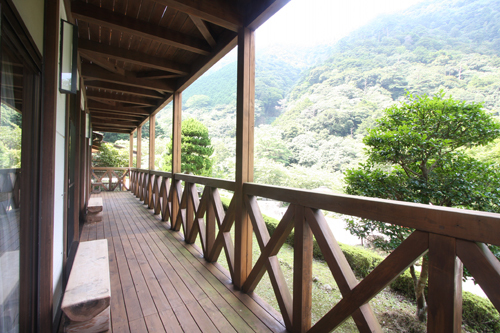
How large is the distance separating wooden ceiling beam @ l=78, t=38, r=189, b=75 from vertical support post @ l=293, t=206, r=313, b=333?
111 inches

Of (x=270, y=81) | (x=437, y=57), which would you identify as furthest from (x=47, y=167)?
(x=270, y=81)

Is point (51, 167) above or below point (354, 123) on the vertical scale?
below

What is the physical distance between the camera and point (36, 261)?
1241 millimetres

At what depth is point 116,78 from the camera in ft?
12.1

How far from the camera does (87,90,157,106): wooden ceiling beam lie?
473 cm

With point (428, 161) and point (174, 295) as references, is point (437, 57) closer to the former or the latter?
point (428, 161)

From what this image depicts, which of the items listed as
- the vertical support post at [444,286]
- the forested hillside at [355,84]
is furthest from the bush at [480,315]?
the vertical support post at [444,286]

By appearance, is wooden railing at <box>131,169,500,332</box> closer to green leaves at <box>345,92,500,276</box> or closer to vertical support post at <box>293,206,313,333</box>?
vertical support post at <box>293,206,313,333</box>

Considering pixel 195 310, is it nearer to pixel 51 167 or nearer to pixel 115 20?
pixel 51 167

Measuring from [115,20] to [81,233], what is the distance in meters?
3.05

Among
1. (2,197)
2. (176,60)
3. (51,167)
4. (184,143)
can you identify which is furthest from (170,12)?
(184,143)

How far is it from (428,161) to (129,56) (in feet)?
11.6

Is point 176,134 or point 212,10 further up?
point 212,10

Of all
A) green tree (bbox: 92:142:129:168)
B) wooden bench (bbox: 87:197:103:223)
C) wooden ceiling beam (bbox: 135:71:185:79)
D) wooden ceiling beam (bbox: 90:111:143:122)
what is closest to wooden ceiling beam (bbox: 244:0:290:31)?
wooden ceiling beam (bbox: 135:71:185:79)
